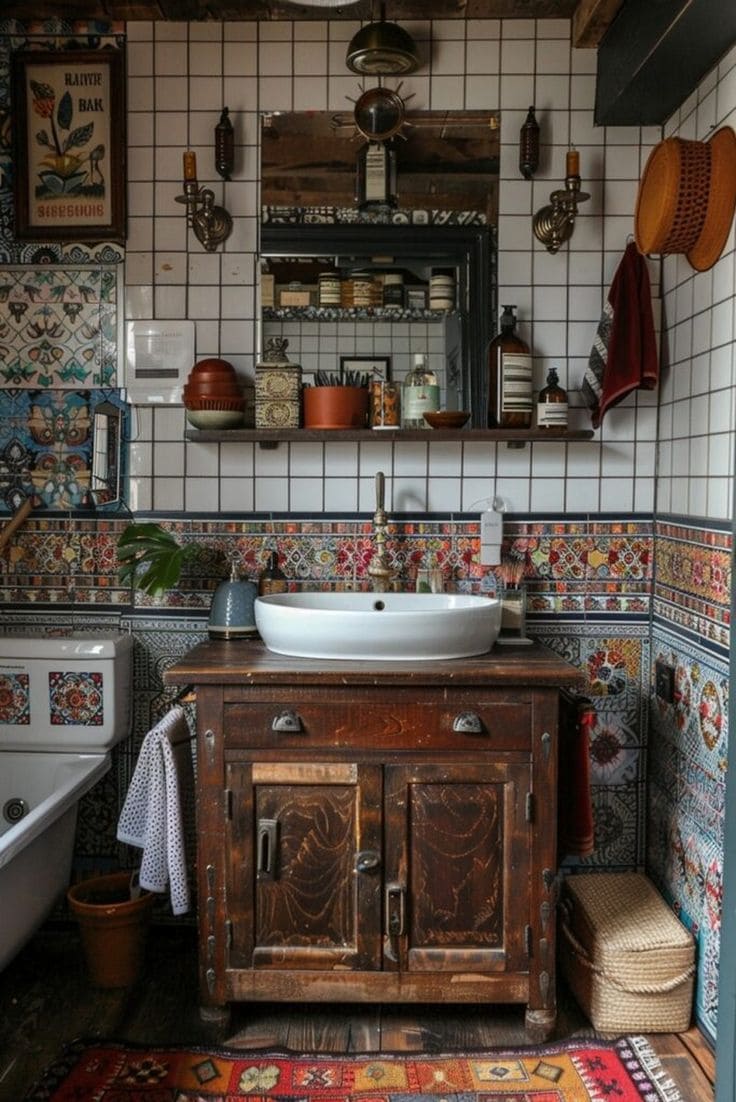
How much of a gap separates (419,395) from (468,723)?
0.92 m

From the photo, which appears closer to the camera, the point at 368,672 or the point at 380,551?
the point at 368,672

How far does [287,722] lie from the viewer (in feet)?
7.34

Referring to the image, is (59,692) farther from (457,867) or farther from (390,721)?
(457,867)

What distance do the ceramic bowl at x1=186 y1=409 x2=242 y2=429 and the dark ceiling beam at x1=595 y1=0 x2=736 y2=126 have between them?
1235mm

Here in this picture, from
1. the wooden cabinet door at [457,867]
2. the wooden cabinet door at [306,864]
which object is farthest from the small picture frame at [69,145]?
the wooden cabinet door at [457,867]

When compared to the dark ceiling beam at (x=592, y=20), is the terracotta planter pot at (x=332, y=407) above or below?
below

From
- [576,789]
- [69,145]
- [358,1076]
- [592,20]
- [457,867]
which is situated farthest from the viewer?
[69,145]

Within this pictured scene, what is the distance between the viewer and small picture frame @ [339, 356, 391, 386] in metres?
2.73

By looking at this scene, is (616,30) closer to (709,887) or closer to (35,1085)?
(709,887)

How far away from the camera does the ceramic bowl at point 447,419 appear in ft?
8.63

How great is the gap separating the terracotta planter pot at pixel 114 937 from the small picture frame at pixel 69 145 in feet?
5.74

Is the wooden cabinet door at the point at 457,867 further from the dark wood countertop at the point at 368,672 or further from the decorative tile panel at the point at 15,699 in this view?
the decorative tile panel at the point at 15,699

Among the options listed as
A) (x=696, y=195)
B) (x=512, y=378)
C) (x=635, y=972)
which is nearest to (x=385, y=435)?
(x=512, y=378)

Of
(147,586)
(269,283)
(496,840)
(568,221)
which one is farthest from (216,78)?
(496,840)
